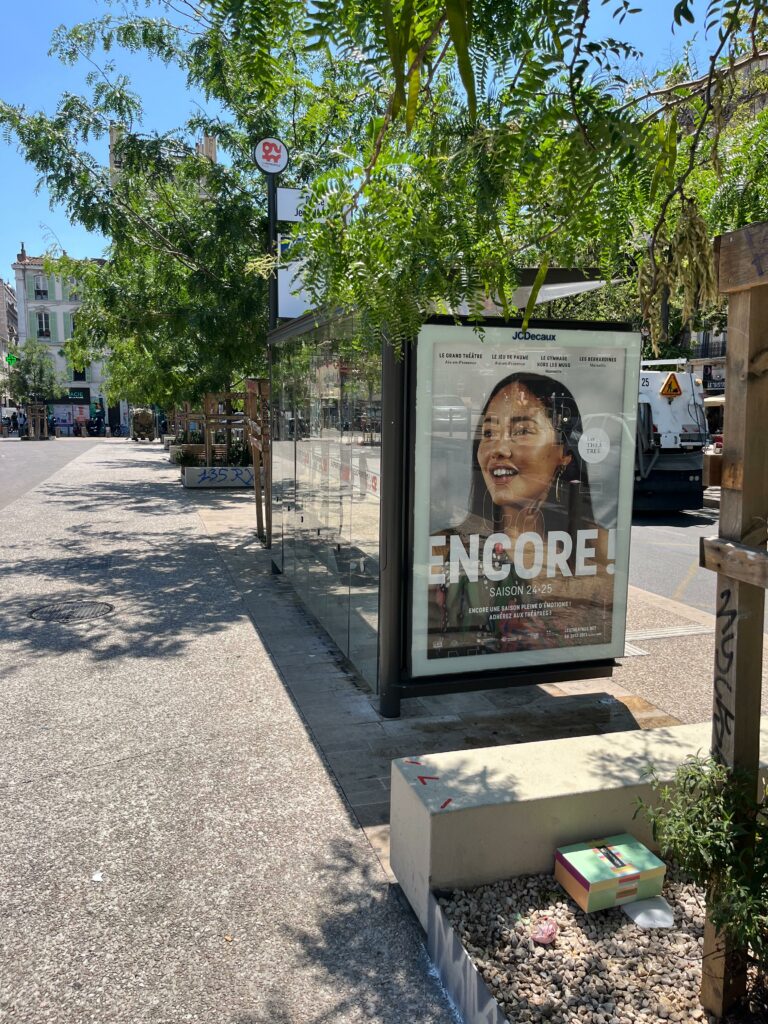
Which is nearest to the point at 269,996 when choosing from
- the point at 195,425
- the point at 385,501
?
the point at 385,501

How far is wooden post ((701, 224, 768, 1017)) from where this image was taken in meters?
2.12

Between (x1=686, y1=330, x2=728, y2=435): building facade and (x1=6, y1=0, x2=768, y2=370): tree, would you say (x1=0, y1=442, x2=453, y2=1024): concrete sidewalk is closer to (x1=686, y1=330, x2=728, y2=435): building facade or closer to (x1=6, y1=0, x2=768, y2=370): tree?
(x1=6, y1=0, x2=768, y2=370): tree

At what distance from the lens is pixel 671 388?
52.3 ft

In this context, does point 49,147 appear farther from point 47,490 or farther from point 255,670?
point 47,490

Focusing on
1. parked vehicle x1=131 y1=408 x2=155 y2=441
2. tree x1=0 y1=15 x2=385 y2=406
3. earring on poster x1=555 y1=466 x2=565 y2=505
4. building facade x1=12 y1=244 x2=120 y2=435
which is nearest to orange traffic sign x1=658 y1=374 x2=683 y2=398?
tree x1=0 y1=15 x2=385 y2=406

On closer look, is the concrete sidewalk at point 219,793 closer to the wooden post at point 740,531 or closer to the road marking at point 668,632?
the road marking at point 668,632

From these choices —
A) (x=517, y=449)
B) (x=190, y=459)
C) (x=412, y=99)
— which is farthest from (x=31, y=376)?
(x=412, y=99)

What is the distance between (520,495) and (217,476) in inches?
582

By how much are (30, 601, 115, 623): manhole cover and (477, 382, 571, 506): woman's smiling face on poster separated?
13.7 ft

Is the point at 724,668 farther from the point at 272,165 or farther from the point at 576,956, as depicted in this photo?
the point at 272,165

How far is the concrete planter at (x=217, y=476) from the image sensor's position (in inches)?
736

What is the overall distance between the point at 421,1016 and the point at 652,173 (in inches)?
121

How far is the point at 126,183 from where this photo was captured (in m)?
10.7

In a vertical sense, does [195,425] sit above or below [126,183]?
below
